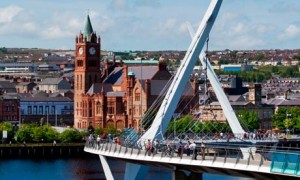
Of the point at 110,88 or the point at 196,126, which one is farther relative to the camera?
the point at 110,88

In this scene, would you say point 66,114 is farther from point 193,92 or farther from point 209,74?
point 209,74

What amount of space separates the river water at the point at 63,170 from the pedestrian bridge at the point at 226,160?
22848 millimetres

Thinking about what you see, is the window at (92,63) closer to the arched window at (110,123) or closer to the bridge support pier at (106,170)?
the arched window at (110,123)

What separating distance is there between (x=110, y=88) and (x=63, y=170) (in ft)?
167

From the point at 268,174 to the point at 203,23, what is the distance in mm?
15634

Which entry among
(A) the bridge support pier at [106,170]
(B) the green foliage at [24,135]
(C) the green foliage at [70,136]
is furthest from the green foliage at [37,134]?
(A) the bridge support pier at [106,170]

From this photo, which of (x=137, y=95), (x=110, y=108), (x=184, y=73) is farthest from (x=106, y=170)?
(x=110, y=108)

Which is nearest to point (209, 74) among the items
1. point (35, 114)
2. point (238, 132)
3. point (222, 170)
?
point (238, 132)

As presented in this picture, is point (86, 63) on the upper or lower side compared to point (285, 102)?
upper

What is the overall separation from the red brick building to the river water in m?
26.8

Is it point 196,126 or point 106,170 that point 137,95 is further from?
point 106,170

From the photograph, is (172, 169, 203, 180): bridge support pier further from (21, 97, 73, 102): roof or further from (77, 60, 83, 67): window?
(21, 97, 73, 102): roof

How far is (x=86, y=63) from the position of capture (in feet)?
439

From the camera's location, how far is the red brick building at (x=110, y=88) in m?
123
